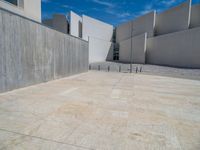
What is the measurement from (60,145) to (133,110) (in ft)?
7.47

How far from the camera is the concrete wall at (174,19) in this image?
23.8 metres

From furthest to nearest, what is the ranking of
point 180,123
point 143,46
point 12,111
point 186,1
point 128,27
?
point 128,27 < point 143,46 < point 186,1 < point 12,111 < point 180,123

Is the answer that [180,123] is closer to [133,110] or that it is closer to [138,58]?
[133,110]

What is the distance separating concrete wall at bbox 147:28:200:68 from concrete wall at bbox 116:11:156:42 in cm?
413

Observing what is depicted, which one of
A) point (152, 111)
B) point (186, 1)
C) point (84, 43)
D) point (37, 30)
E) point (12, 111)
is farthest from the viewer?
point (186, 1)

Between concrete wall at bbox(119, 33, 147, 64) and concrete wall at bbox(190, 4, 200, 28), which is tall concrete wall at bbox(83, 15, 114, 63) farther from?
concrete wall at bbox(190, 4, 200, 28)

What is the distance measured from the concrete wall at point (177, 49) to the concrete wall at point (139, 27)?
13.5ft

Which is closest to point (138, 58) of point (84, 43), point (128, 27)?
point (128, 27)

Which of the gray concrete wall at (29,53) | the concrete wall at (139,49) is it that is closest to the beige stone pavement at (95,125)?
the gray concrete wall at (29,53)

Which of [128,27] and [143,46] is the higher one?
[128,27]

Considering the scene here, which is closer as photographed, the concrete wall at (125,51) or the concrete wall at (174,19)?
the concrete wall at (174,19)

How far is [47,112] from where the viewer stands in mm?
3381

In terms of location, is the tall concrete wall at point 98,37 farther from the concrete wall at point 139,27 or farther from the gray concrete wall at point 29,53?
the gray concrete wall at point 29,53

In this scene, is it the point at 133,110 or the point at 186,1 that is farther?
the point at 186,1
